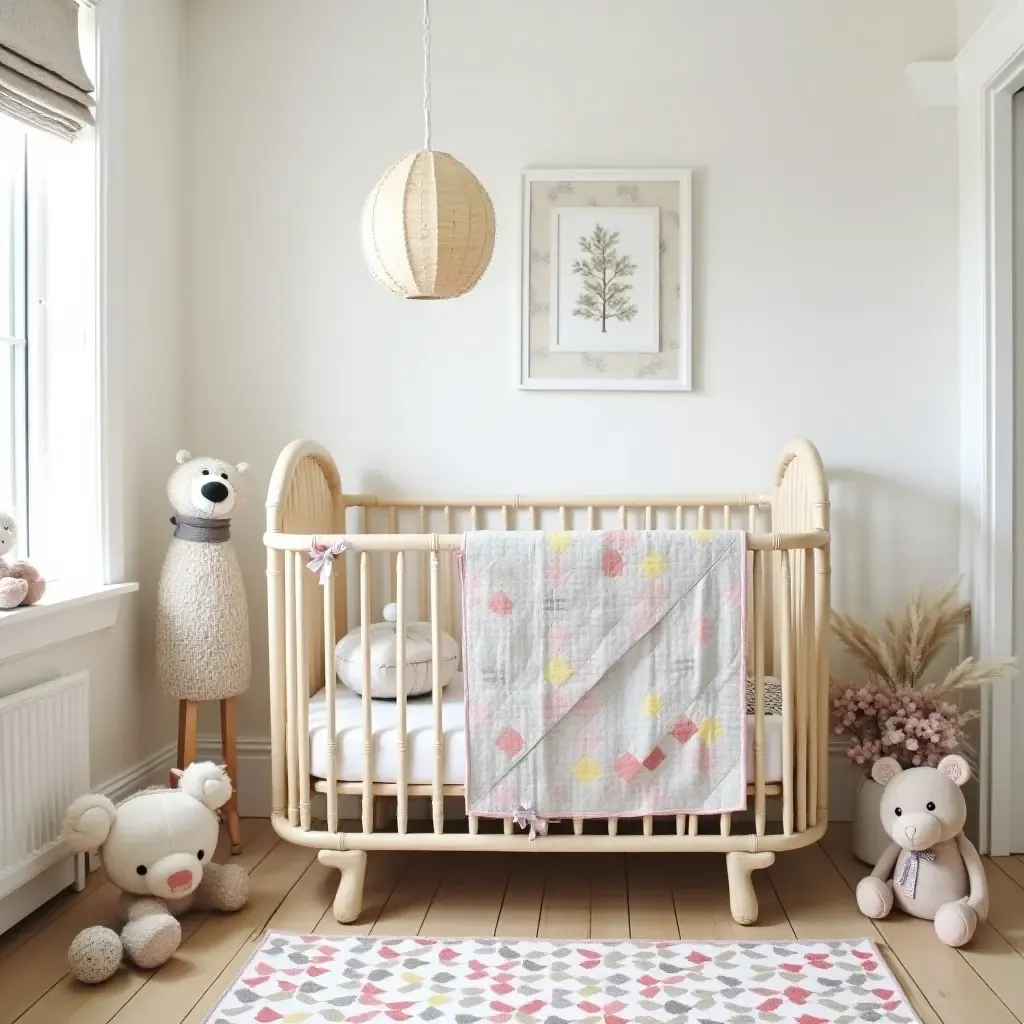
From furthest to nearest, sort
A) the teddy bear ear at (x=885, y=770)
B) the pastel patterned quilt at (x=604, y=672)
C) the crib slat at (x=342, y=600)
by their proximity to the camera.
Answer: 1. the crib slat at (x=342, y=600)
2. the teddy bear ear at (x=885, y=770)
3. the pastel patterned quilt at (x=604, y=672)

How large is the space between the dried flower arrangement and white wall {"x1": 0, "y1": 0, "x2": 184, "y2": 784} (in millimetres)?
1662

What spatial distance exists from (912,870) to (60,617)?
177 centimetres

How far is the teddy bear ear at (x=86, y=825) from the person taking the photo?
6.71ft

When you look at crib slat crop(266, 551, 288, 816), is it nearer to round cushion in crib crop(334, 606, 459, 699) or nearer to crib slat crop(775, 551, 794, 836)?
round cushion in crib crop(334, 606, 459, 699)

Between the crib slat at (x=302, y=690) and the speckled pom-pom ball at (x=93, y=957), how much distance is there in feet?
1.41

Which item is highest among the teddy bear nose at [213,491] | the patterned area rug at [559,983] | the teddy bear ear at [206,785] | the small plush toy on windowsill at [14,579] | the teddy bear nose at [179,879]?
the teddy bear nose at [213,491]

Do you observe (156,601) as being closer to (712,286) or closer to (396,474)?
(396,474)

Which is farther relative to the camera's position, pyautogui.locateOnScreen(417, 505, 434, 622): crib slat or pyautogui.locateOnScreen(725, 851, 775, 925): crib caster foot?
pyautogui.locateOnScreen(417, 505, 434, 622): crib slat

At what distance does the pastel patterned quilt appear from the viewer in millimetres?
2023

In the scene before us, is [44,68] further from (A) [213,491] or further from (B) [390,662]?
(B) [390,662]

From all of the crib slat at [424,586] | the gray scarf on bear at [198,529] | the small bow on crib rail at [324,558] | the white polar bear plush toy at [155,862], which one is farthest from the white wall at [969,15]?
the white polar bear plush toy at [155,862]

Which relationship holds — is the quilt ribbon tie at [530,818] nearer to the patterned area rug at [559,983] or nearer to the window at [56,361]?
the patterned area rug at [559,983]

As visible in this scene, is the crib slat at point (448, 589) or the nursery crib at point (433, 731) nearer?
the nursery crib at point (433, 731)

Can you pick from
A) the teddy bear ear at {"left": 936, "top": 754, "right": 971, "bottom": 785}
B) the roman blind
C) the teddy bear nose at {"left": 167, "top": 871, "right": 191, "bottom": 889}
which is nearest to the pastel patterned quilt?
the teddy bear ear at {"left": 936, "top": 754, "right": 971, "bottom": 785}
